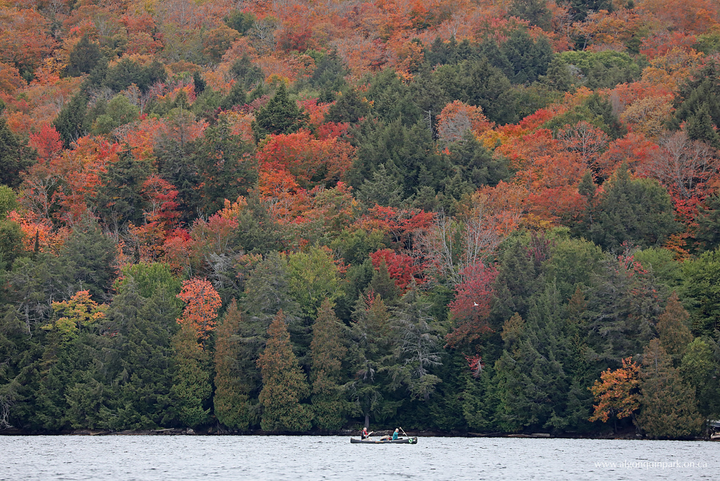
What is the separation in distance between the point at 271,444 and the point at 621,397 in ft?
78.5

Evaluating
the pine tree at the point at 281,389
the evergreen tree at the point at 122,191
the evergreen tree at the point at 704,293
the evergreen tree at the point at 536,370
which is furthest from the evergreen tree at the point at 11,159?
the evergreen tree at the point at 704,293

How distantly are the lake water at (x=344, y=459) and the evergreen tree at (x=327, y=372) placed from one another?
Result: 439 centimetres

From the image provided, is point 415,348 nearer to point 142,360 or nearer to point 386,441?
point 386,441

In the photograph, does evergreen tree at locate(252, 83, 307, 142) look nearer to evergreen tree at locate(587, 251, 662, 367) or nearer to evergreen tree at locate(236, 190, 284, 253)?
evergreen tree at locate(236, 190, 284, 253)

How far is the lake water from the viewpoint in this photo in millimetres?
43125

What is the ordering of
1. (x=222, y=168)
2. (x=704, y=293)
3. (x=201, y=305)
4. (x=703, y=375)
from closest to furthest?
(x=703, y=375) < (x=704, y=293) < (x=201, y=305) < (x=222, y=168)

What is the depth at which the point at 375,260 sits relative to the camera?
255ft

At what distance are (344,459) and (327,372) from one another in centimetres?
1948

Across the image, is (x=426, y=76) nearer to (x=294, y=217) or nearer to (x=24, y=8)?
(x=294, y=217)

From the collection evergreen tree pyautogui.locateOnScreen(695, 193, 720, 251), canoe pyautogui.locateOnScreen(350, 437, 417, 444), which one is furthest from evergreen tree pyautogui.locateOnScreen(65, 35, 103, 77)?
canoe pyautogui.locateOnScreen(350, 437, 417, 444)

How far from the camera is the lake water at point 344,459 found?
43125 mm

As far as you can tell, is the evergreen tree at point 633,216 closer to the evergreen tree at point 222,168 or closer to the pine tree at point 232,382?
the pine tree at point 232,382

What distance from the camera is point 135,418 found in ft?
228

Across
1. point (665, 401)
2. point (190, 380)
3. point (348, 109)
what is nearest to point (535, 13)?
point (348, 109)
